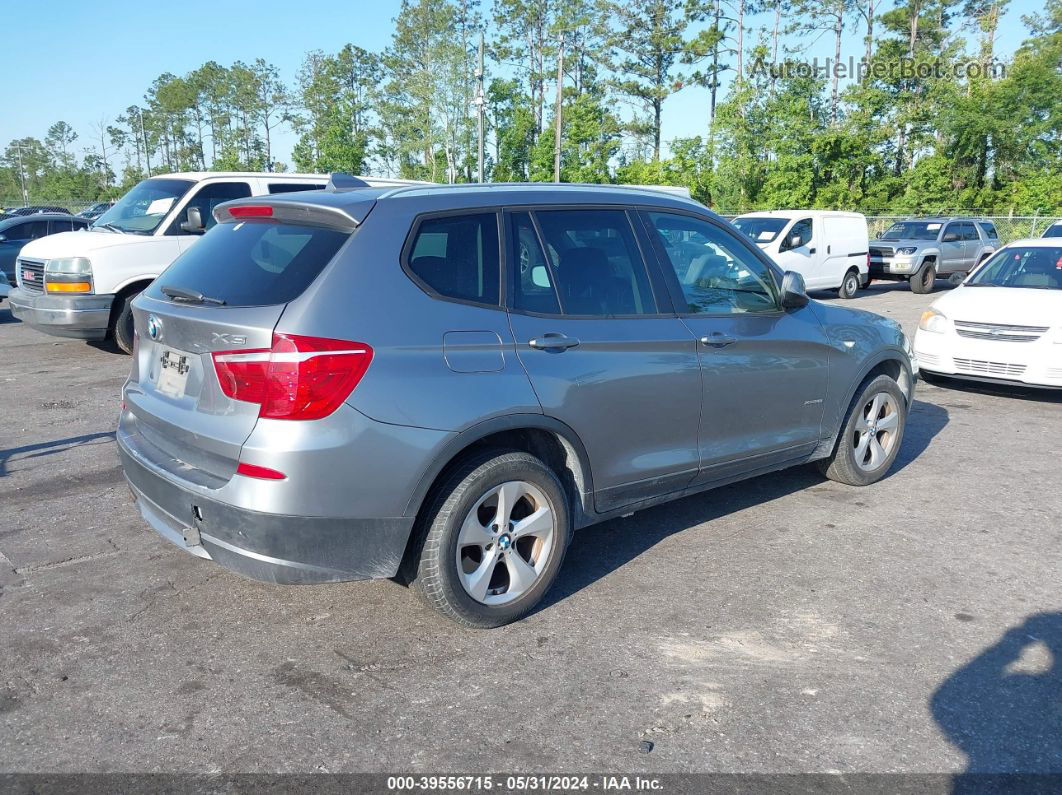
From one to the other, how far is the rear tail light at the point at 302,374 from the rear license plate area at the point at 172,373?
1.59 ft

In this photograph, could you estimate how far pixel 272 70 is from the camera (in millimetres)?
73000

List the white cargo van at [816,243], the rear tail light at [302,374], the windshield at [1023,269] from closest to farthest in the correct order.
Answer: the rear tail light at [302,374]
the windshield at [1023,269]
the white cargo van at [816,243]

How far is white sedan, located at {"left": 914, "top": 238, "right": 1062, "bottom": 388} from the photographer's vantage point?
803 cm

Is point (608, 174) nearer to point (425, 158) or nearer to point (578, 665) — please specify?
point (425, 158)

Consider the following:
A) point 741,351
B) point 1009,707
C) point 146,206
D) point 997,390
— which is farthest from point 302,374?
point 997,390

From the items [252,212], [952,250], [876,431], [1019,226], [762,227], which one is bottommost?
[876,431]

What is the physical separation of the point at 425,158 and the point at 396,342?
53069 mm

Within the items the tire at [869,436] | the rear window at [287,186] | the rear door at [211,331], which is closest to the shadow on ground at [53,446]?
the rear door at [211,331]

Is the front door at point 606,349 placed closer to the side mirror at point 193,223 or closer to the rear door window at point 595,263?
the rear door window at point 595,263

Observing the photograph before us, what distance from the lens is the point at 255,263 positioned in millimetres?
3521

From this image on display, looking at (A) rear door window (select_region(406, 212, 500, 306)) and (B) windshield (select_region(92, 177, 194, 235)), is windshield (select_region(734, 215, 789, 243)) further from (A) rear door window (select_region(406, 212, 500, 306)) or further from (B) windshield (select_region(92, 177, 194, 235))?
(A) rear door window (select_region(406, 212, 500, 306))

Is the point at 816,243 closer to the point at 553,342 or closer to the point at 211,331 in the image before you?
the point at 553,342

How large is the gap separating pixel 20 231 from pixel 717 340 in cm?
1678

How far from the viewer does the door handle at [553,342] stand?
12.0 ft
